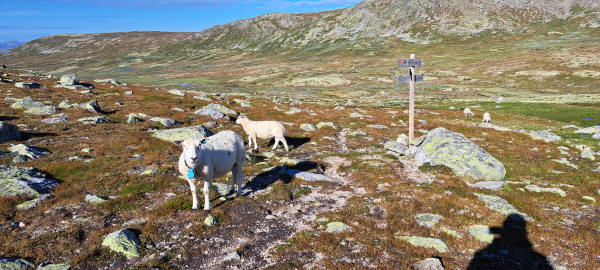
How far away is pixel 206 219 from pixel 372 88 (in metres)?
109

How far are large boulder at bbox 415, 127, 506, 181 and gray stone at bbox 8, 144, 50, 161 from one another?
23.5 metres

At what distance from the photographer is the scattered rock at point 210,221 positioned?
10.5 meters

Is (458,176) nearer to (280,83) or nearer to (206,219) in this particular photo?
(206,219)

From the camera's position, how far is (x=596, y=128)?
3338 cm

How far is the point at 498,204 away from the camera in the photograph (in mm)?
12078

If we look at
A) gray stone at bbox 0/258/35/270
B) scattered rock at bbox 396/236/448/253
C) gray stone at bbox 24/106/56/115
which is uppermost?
gray stone at bbox 24/106/56/115

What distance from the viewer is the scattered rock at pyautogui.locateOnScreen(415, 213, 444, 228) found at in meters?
10.7

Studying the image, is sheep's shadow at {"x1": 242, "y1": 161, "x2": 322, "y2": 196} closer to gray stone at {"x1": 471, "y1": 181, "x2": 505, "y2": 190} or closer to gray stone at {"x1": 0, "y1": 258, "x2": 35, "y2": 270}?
gray stone at {"x1": 0, "y1": 258, "x2": 35, "y2": 270}

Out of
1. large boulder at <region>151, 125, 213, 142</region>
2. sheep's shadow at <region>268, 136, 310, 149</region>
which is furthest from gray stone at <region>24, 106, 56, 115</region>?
sheep's shadow at <region>268, 136, 310, 149</region>

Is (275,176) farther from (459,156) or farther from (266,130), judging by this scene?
(459,156)

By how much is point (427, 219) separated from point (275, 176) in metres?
8.19

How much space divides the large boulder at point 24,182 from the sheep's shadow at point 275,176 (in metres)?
8.67

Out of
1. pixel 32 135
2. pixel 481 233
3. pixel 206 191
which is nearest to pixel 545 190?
pixel 481 233

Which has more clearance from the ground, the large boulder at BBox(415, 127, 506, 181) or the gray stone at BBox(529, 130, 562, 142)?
the large boulder at BBox(415, 127, 506, 181)
